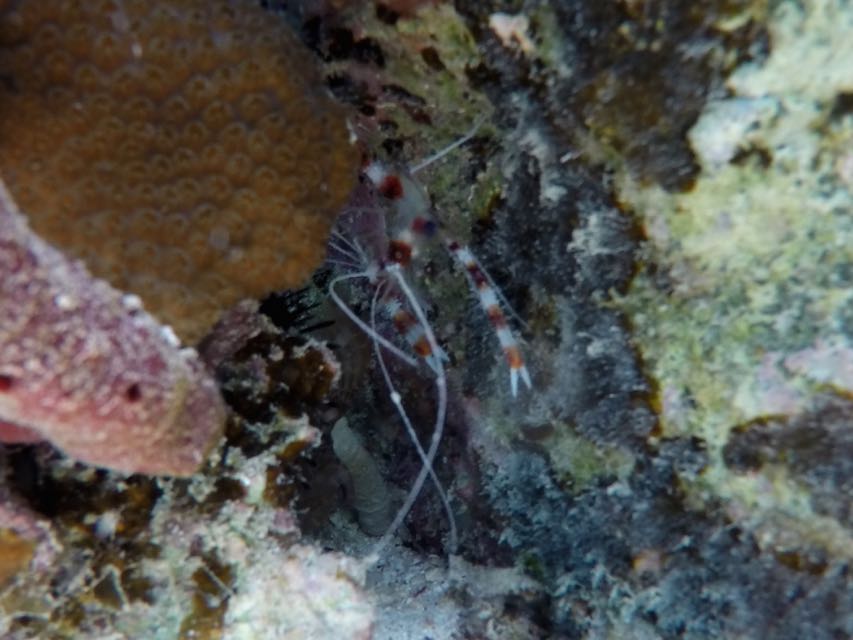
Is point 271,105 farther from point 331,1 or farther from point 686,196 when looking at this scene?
point 686,196

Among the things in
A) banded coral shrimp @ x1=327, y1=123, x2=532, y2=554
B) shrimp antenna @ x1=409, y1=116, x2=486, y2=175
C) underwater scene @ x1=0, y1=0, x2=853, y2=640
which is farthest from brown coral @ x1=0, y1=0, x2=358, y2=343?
banded coral shrimp @ x1=327, y1=123, x2=532, y2=554

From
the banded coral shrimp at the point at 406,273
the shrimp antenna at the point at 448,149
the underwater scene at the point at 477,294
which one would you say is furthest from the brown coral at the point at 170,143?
the banded coral shrimp at the point at 406,273

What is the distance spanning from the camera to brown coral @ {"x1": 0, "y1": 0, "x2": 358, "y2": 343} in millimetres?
2033

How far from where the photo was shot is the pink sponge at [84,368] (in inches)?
75.6

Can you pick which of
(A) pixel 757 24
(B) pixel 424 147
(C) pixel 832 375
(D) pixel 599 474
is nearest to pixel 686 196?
(A) pixel 757 24

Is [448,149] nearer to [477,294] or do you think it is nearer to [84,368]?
[477,294]

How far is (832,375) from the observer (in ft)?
A: 6.55

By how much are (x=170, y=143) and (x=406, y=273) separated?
1543 mm

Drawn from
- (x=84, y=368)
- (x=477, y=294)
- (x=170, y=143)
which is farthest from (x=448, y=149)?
(x=84, y=368)

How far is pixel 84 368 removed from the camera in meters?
1.97

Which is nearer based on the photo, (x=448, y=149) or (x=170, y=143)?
(x=170, y=143)

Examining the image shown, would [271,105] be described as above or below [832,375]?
above

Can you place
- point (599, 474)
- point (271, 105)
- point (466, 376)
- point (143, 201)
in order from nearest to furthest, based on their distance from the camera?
point (143, 201) → point (271, 105) → point (599, 474) → point (466, 376)

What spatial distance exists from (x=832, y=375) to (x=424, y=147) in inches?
73.7
